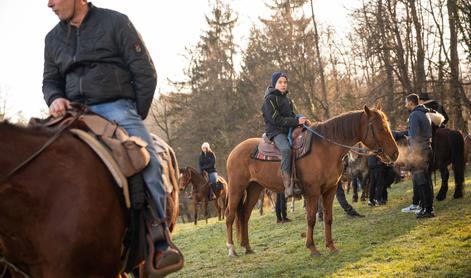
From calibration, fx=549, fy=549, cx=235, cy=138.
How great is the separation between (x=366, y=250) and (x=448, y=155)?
618 cm

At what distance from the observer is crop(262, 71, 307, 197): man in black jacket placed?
969 cm

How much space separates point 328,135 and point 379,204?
6696 mm

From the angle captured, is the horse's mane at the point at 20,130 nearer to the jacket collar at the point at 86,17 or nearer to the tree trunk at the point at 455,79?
the jacket collar at the point at 86,17

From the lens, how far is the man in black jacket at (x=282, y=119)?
969 cm

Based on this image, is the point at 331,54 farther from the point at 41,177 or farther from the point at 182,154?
the point at 41,177

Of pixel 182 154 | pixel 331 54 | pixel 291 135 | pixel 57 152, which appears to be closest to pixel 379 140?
pixel 291 135

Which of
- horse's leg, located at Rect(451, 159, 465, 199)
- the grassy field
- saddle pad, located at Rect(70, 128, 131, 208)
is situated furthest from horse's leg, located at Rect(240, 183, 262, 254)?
saddle pad, located at Rect(70, 128, 131, 208)

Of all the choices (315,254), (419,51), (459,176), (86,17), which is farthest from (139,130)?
(419,51)

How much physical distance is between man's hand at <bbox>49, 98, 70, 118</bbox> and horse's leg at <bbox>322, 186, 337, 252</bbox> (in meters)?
6.39

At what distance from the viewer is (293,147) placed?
984 centimetres

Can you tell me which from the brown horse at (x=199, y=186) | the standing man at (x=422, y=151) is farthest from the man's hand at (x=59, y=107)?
the brown horse at (x=199, y=186)

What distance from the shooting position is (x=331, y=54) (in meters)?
37.9

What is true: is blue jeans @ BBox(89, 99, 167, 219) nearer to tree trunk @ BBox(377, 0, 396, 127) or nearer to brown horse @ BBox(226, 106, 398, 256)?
brown horse @ BBox(226, 106, 398, 256)

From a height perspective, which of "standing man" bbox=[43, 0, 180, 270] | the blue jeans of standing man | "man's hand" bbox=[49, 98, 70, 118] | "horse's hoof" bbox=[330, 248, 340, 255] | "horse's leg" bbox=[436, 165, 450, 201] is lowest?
"horse's hoof" bbox=[330, 248, 340, 255]
